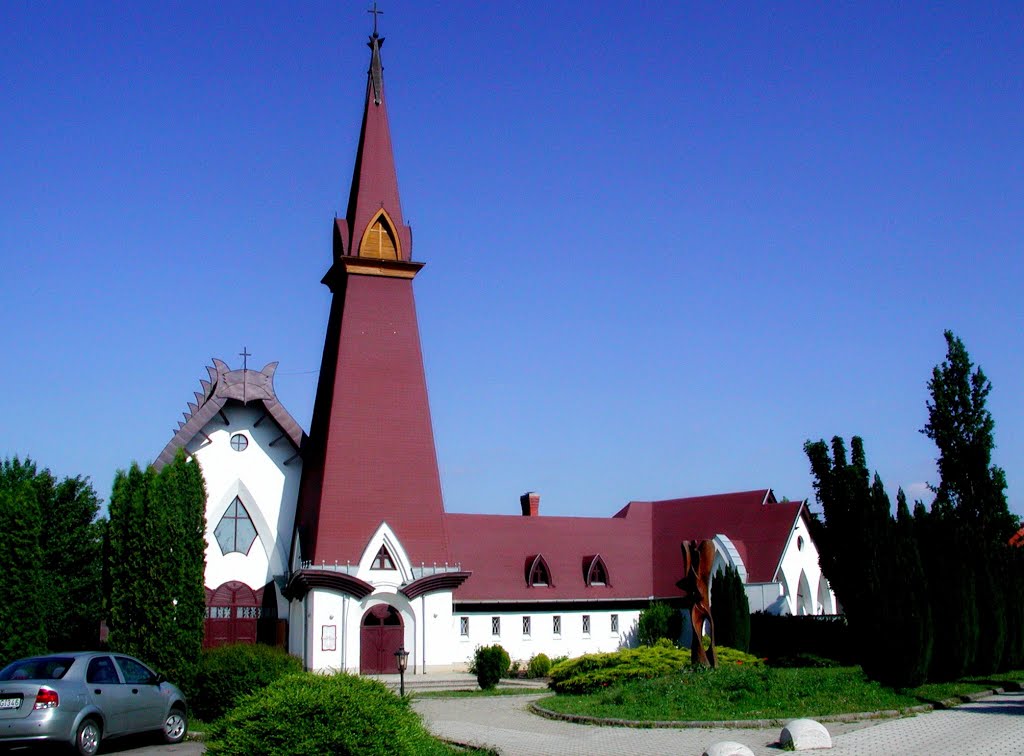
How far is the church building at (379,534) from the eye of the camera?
107ft

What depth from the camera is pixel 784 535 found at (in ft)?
125

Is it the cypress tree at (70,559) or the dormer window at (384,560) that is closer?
the dormer window at (384,560)

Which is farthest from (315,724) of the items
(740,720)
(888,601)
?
(888,601)

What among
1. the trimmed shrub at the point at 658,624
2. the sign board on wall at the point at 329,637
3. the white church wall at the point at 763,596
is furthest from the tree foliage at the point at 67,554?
the white church wall at the point at 763,596

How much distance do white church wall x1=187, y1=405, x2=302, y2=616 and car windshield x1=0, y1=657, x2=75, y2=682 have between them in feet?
61.9

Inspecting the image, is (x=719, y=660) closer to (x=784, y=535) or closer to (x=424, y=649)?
(x=424, y=649)

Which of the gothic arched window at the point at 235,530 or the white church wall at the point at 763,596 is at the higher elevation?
the gothic arched window at the point at 235,530

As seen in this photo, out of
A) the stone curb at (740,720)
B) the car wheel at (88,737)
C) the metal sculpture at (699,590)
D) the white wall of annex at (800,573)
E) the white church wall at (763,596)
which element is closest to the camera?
the car wheel at (88,737)

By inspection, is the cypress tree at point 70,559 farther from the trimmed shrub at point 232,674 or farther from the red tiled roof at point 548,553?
the trimmed shrub at point 232,674

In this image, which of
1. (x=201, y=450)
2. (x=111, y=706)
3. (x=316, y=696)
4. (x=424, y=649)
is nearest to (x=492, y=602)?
(x=424, y=649)

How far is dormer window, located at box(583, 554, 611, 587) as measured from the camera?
37844 mm

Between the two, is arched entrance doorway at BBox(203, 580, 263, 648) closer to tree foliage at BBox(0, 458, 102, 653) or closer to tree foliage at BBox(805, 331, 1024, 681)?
tree foliage at BBox(0, 458, 102, 653)

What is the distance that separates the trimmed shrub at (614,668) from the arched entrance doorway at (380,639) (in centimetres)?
912

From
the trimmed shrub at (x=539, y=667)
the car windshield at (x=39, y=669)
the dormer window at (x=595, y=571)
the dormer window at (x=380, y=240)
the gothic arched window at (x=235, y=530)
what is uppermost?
the dormer window at (x=380, y=240)
